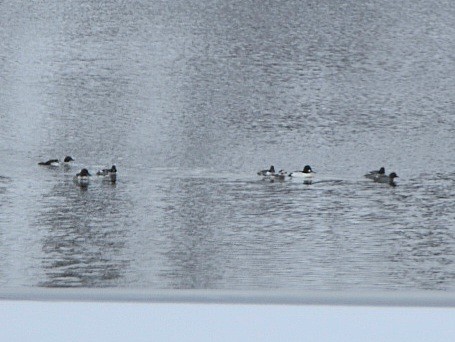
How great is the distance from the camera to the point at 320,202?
2.81m

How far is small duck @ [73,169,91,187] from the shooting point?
2962 millimetres

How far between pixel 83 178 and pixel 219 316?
2.27 m

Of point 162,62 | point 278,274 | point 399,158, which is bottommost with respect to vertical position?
point 278,274

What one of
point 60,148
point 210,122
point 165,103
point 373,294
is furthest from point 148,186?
point 373,294

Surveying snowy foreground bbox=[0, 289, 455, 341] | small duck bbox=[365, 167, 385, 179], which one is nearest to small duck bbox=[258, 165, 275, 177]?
small duck bbox=[365, 167, 385, 179]

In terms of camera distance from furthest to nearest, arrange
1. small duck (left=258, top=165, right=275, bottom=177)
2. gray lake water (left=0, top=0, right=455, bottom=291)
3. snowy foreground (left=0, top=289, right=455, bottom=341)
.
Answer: small duck (left=258, top=165, right=275, bottom=177) < gray lake water (left=0, top=0, right=455, bottom=291) < snowy foreground (left=0, top=289, right=455, bottom=341)

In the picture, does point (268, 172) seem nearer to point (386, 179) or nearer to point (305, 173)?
point (305, 173)

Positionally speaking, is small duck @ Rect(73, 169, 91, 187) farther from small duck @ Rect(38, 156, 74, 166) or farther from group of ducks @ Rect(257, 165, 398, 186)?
group of ducks @ Rect(257, 165, 398, 186)

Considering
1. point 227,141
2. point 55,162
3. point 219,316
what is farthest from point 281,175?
point 219,316

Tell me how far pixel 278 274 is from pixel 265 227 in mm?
571

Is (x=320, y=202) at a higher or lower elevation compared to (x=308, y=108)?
lower

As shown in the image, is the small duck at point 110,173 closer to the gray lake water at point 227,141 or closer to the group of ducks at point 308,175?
the gray lake water at point 227,141

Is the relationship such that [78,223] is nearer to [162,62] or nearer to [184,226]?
[184,226]

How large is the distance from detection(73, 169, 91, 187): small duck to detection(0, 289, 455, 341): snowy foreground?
7.06 ft
